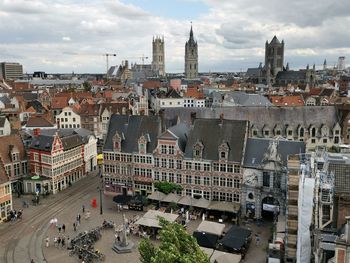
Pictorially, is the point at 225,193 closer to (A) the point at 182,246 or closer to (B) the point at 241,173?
(B) the point at 241,173

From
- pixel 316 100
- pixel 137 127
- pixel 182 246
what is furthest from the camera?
pixel 316 100

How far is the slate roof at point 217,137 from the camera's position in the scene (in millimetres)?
52125

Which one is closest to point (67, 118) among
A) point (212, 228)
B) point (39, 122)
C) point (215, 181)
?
point (39, 122)

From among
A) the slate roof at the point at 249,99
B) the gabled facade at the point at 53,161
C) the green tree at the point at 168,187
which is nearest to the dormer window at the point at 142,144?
the green tree at the point at 168,187

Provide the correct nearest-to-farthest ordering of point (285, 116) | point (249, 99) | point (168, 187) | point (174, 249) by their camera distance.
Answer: point (174, 249)
point (168, 187)
point (285, 116)
point (249, 99)

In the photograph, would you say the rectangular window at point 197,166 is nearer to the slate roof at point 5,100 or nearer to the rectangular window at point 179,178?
the rectangular window at point 179,178

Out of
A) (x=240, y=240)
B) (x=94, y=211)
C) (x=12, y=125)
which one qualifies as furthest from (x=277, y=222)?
(x=12, y=125)

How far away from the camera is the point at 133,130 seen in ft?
198

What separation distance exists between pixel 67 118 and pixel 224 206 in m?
60.3

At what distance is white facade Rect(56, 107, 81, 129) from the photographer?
97.6 m

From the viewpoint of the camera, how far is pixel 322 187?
34.3 m

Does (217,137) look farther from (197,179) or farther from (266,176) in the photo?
(266,176)

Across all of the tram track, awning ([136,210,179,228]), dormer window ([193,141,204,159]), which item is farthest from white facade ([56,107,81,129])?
awning ([136,210,179,228])

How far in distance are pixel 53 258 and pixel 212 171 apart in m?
23.5
